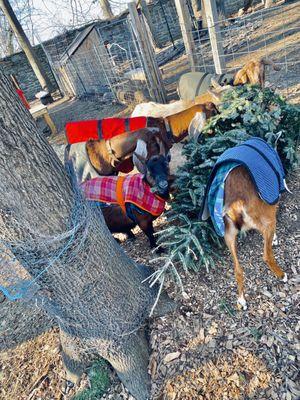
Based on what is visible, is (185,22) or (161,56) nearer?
(185,22)

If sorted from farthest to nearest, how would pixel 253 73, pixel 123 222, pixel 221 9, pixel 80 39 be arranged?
pixel 221 9 < pixel 80 39 < pixel 253 73 < pixel 123 222

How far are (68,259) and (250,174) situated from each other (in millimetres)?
1508

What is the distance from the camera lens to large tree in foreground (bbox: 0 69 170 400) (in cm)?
172

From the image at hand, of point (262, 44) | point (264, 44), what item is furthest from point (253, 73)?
point (262, 44)

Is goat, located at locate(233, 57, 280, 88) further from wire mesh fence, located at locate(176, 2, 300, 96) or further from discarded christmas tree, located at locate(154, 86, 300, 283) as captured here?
discarded christmas tree, located at locate(154, 86, 300, 283)

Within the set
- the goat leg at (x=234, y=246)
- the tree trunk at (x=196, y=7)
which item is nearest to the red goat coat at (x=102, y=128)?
the goat leg at (x=234, y=246)

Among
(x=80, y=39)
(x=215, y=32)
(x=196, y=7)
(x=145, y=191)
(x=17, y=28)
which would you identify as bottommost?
(x=145, y=191)

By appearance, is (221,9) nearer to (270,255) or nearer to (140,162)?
(140,162)

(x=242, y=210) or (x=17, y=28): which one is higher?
(x=17, y=28)

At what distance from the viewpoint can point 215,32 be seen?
244 inches

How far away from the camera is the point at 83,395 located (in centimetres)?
246

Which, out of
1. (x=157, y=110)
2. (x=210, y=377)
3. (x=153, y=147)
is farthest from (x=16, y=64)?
(x=210, y=377)

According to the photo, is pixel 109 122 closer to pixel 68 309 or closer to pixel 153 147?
pixel 153 147

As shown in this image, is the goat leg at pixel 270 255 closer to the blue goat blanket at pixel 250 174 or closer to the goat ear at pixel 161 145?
the blue goat blanket at pixel 250 174
